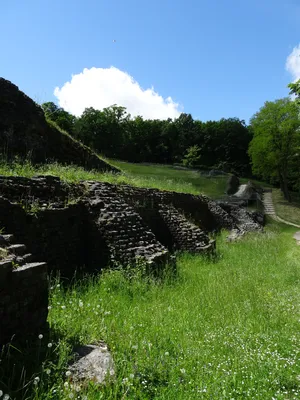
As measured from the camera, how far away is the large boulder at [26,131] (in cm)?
1062

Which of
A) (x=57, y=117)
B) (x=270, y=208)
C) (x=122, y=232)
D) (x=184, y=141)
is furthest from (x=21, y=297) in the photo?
(x=184, y=141)

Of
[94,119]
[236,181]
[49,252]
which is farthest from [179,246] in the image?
[94,119]

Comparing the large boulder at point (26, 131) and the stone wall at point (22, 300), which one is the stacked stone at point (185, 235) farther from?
the stone wall at point (22, 300)

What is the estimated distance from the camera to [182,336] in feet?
12.3

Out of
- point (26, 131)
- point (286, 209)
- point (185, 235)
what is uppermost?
point (26, 131)

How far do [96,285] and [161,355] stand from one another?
2420 millimetres

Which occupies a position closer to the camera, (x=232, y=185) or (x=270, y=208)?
(x=270, y=208)

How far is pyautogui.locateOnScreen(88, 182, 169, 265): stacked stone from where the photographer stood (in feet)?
21.8

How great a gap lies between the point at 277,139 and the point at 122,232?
31209mm

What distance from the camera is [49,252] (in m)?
6.14

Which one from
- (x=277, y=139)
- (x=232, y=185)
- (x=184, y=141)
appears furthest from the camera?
(x=184, y=141)

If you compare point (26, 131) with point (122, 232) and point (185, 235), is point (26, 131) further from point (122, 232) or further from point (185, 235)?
point (185, 235)

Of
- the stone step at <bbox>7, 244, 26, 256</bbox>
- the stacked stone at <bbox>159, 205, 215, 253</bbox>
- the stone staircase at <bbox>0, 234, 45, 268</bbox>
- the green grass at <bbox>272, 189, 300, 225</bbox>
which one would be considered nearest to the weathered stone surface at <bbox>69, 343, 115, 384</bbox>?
the stone staircase at <bbox>0, 234, 45, 268</bbox>

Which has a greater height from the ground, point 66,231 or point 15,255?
point 15,255
